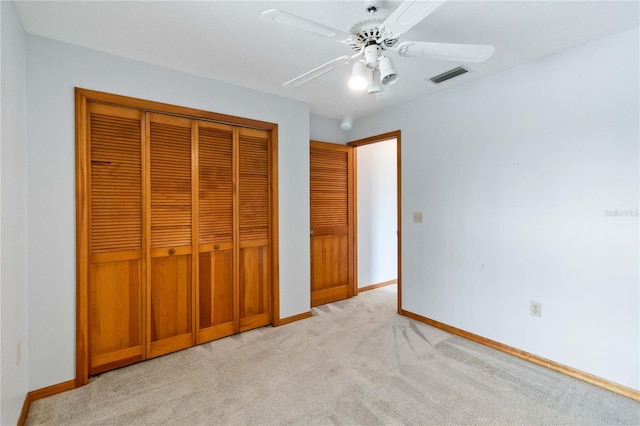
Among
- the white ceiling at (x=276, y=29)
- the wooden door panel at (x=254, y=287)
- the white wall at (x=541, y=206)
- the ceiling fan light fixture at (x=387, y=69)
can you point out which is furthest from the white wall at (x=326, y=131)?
the ceiling fan light fixture at (x=387, y=69)

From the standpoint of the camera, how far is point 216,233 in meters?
2.96

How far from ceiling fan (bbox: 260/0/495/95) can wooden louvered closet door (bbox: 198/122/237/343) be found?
1.36 metres

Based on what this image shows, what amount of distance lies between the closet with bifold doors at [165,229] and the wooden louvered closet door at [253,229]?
0.4 inches

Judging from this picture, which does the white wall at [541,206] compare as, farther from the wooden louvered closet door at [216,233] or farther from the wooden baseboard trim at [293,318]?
the wooden louvered closet door at [216,233]

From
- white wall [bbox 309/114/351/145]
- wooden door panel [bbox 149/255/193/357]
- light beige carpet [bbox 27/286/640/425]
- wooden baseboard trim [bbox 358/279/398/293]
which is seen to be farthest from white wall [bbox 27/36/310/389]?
wooden baseboard trim [bbox 358/279/398/293]

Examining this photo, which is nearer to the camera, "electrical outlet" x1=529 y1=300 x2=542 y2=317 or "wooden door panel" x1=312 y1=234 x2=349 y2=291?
"electrical outlet" x1=529 y1=300 x2=542 y2=317

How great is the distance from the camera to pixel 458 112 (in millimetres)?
→ 3049

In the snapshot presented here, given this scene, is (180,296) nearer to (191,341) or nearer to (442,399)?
(191,341)

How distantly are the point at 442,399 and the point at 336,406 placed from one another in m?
0.72

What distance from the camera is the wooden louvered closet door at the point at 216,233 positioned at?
9.42ft

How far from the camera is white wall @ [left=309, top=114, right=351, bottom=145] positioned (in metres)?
4.01

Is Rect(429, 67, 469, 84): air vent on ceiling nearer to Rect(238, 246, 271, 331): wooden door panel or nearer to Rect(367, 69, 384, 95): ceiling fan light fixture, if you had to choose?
Rect(367, 69, 384, 95): ceiling fan light fixture

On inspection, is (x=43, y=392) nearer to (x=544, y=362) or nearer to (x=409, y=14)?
(x=409, y=14)

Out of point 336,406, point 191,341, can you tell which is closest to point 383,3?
point 336,406
